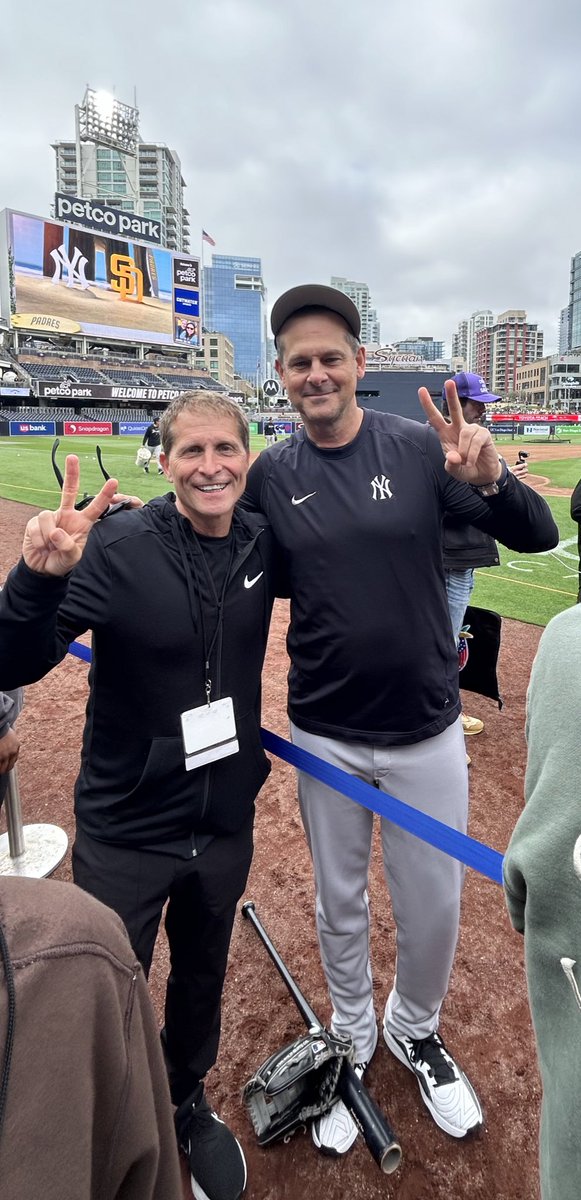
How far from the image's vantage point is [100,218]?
5941cm

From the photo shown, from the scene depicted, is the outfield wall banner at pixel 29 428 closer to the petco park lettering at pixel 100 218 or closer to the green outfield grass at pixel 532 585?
the petco park lettering at pixel 100 218

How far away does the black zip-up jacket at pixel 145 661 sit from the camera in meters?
1.91

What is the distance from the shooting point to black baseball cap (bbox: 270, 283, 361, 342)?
223 centimetres

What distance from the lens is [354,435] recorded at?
237cm

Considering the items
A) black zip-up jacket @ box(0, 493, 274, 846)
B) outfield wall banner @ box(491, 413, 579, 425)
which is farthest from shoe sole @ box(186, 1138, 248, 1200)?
outfield wall banner @ box(491, 413, 579, 425)

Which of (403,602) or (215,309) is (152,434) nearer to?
(403,602)

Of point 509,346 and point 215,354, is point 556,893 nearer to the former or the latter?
point 215,354

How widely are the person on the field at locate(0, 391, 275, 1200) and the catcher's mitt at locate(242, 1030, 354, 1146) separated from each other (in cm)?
15

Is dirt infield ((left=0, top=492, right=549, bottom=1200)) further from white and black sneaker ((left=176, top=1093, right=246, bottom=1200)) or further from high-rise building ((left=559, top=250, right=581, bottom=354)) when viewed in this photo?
high-rise building ((left=559, top=250, right=581, bottom=354))

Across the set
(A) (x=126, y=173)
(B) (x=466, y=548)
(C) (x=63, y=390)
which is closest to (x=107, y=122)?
(A) (x=126, y=173)

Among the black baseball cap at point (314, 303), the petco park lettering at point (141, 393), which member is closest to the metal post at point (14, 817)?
the black baseball cap at point (314, 303)

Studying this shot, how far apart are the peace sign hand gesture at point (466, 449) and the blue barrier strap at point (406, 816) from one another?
1225 mm

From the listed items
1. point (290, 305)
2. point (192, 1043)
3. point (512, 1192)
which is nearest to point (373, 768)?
point (192, 1043)

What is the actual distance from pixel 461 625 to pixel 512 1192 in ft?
11.3
